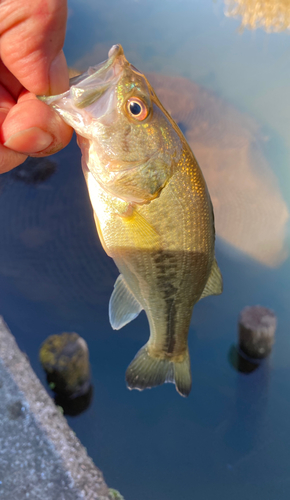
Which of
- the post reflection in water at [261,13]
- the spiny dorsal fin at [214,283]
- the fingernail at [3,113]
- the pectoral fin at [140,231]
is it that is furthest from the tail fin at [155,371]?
the post reflection in water at [261,13]

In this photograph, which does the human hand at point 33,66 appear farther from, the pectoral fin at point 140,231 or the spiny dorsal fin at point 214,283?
the spiny dorsal fin at point 214,283

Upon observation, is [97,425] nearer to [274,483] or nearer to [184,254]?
[274,483]

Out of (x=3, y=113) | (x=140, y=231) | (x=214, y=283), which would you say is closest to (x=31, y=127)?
(x=3, y=113)

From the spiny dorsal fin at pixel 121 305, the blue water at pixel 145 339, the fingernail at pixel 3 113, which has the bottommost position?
the blue water at pixel 145 339

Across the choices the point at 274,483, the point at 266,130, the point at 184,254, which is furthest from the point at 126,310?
the point at 266,130

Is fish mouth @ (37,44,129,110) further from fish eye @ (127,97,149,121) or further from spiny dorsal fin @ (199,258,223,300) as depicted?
spiny dorsal fin @ (199,258,223,300)

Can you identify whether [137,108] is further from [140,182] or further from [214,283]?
[214,283]
